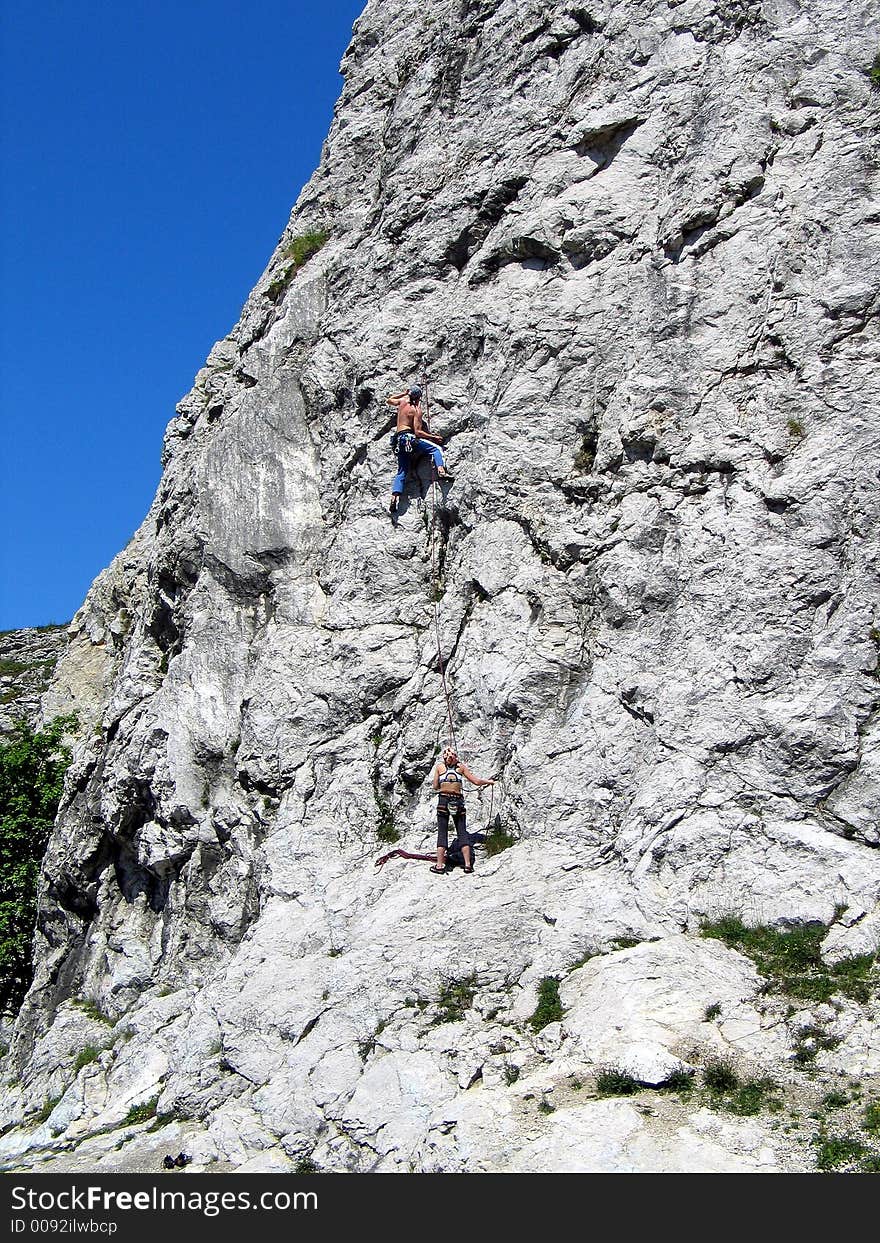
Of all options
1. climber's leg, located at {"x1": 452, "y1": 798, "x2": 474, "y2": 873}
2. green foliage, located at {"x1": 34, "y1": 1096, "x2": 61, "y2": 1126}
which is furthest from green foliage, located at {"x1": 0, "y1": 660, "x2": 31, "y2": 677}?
climber's leg, located at {"x1": 452, "y1": 798, "x2": 474, "y2": 873}

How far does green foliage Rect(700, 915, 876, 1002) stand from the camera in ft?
42.6

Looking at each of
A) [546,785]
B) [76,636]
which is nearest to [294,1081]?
[546,785]

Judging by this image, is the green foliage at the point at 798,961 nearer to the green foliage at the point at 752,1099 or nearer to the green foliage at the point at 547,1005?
the green foliage at the point at 752,1099

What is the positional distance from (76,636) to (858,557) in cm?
2310

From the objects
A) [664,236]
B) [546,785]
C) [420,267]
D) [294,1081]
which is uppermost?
[420,267]

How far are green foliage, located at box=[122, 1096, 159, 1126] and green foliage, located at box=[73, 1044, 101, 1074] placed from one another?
107 inches

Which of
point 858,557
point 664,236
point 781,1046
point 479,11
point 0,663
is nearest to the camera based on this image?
point 781,1046

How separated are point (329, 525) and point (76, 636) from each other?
12454 mm

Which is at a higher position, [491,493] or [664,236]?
[664,236]

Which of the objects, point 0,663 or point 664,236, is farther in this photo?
point 0,663

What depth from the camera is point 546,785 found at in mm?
16828

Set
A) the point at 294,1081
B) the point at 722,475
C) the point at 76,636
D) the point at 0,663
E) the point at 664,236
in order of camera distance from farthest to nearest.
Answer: the point at 0,663 → the point at 76,636 → the point at 664,236 → the point at 722,475 → the point at 294,1081

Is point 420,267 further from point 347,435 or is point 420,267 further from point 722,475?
point 722,475

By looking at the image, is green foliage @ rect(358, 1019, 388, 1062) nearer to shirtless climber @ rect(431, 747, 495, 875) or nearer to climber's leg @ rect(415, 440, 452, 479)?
shirtless climber @ rect(431, 747, 495, 875)
